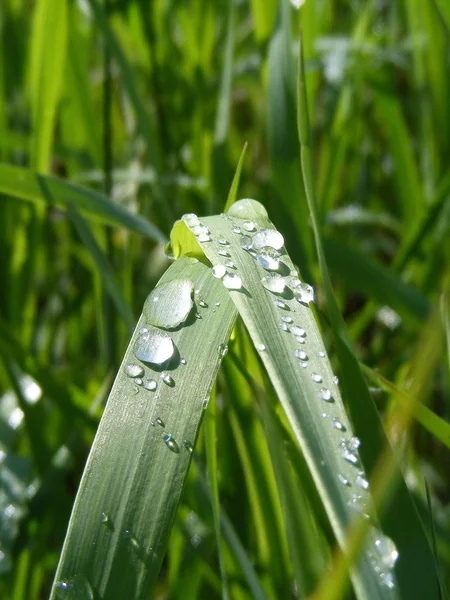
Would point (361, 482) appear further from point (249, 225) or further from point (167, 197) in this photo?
point (167, 197)

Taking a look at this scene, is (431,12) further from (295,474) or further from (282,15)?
(295,474)

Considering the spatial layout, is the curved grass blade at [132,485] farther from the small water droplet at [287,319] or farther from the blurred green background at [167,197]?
the blurred green background at [167,197]

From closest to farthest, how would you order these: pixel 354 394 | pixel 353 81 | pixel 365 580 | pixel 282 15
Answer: pixel 365 580 < pixel 354 394 < pixel 282 15 < pixel 353 81

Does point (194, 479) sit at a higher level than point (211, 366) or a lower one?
lower

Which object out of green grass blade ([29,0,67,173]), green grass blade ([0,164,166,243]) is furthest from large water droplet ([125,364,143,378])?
green grass blade ([29,0,67,173])

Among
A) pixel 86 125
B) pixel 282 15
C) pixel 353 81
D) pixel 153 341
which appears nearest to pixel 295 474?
pixel 153 341

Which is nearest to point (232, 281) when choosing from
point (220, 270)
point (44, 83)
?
point (220, 270)

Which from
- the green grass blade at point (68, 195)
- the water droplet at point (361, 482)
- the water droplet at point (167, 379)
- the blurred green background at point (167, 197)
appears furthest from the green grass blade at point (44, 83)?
the water droplet at point (361, 482)

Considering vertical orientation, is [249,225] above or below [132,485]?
above
